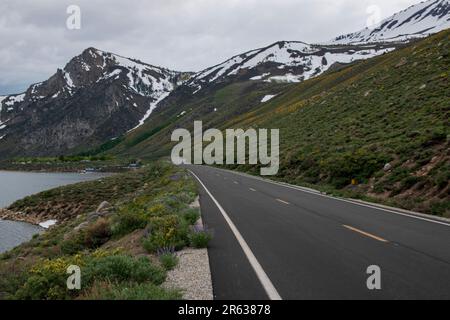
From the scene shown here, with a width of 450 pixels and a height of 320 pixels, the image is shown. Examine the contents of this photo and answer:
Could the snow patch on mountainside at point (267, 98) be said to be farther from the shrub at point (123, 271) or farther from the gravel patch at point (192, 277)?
the shrub at point (123, 271)

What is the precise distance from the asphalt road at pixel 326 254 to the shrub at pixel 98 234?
11.4 feet

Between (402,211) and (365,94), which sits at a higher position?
(365,94)

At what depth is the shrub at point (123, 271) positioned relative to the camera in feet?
22.4

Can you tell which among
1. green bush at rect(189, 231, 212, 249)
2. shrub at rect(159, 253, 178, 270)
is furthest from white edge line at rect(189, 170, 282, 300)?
shrub at rect(159, 253, 178, 270)

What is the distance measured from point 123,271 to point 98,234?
8340mm

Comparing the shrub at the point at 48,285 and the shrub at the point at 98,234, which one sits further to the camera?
the shrub at the point at 98,234

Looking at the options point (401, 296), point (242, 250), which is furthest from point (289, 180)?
point (401, 296)

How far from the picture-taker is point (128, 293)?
18.7 ft

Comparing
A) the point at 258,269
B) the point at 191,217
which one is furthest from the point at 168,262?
the point at 191,217

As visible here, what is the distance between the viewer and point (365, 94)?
4700 centimetres

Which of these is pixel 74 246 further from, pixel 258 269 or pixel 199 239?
pixel 258 269

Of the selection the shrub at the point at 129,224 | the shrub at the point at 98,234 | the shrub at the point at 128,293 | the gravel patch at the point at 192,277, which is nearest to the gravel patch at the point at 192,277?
the gravel patch at the point at 192,277

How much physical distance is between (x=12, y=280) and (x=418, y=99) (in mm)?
30484
